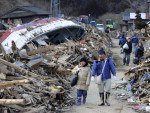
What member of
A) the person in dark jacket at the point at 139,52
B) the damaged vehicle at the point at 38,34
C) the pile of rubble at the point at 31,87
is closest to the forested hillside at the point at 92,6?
the damaged vehicle at the point at 38,34

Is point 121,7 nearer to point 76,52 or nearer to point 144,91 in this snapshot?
point 76,52

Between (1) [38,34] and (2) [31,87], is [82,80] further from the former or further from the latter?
(1) [38,34]

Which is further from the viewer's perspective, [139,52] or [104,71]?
[139,52]

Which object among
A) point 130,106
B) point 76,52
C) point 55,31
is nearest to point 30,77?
point 130,106

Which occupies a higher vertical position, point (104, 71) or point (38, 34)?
point (38, 34)

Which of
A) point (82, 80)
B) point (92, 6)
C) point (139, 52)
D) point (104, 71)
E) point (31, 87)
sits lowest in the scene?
point (31, 87)

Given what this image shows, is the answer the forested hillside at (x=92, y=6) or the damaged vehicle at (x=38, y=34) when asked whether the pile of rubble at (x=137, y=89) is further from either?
the forested hillside at (x=92, y=6)

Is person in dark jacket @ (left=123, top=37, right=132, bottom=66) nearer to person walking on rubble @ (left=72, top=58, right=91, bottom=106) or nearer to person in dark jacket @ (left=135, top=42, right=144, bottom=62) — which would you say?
person in dark jacket @ (left=135, top=42, right=144, bottom=62)

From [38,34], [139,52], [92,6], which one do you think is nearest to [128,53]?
[139,52]

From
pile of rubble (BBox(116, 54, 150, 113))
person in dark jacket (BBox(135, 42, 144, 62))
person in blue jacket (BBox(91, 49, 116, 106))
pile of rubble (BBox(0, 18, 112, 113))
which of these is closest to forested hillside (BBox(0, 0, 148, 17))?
person in dark jacket (BBox(135, 42, 144, 62))

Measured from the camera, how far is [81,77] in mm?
9789

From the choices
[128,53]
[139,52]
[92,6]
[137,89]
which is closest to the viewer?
[137,89]

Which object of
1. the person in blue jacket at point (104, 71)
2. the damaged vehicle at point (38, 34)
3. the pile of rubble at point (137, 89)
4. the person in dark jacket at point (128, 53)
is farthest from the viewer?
the damaged vehicle at point (38, 34)

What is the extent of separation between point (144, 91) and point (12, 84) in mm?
4040
